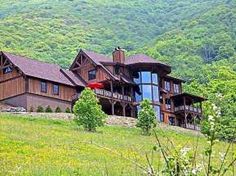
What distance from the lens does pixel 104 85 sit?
64.2m

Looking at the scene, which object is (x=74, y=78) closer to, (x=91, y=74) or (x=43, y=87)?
(x=91, y=74)

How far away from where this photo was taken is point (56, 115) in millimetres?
50000

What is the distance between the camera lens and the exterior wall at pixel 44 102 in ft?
190

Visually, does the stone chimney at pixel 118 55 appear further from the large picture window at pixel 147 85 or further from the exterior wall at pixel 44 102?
the exterior wall at pixel 44 102

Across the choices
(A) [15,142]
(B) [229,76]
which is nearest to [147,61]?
(A) [15,142]

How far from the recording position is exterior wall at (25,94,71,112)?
57875mm

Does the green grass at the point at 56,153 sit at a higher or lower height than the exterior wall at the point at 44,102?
lower

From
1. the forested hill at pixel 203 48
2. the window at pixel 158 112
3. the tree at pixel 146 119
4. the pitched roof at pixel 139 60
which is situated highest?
the forested hill at pixel 203 48

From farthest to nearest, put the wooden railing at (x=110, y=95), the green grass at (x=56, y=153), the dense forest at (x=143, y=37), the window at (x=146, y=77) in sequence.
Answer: the dense forest at (x=143, y=37), the window at (x=146, y=77), the wooden railing at (x=110, y=95), the green grass at (x=56, y=153)

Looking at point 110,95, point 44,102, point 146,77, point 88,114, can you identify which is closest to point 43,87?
point 44,102

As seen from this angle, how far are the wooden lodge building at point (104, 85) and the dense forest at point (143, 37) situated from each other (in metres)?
29.5

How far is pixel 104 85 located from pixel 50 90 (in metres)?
6.50

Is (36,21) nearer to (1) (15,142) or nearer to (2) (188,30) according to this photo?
(2) (188,30)

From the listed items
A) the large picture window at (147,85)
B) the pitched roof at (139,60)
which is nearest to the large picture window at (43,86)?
the pitched roof at (139,60)
